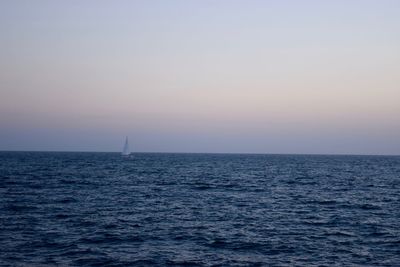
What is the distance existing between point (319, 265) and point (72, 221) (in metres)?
17.4

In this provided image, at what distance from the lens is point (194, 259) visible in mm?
22219

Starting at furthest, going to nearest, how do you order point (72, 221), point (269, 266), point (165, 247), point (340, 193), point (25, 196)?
point (340, 193) < point (25, 196) < point (72, 221) < point (165, 247) < point (269, 266)

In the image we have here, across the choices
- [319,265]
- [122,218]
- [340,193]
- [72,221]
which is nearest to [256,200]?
[340,193]

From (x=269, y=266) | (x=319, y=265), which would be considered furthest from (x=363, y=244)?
(x=269, y=266)

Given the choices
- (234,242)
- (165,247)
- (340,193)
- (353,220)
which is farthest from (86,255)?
(340,193)

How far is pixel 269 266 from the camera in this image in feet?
69.5

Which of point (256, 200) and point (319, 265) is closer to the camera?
point (319, 265)

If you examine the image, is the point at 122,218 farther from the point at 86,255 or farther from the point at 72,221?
the point at 86,255

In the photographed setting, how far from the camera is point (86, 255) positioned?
73.3ft

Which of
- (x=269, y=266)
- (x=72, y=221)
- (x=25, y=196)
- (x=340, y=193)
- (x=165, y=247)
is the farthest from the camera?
(x=340, y=193)

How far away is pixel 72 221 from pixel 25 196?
15.4 m

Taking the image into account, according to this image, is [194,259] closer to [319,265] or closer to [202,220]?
[319,265]

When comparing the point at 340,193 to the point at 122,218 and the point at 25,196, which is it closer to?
the point at 122,218

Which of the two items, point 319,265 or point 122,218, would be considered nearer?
point 319,265
